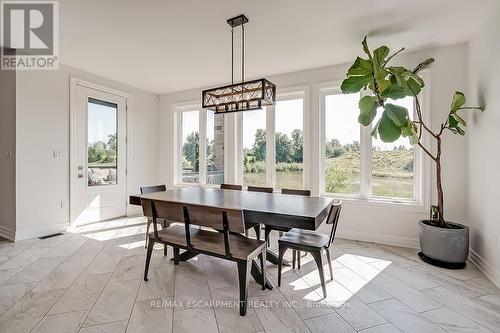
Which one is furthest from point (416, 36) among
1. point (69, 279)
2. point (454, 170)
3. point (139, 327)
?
point (69, 279)

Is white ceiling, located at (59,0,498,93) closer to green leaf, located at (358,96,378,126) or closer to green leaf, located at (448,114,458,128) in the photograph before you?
green leaf, located at (358,96,378,126)

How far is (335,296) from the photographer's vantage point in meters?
2.14

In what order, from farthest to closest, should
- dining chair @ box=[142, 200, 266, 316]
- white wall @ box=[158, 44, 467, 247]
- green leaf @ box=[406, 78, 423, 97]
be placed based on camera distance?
white wall @ box=[158, 44, 467, 247] → green leaf @ box=[406, 78, 423, 97] → dining chair @ box=[142, 200, 266, 316]

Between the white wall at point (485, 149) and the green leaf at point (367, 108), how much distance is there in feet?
3.55

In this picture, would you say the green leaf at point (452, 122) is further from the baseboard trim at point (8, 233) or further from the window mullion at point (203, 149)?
the baseboard trim at point (8, 233)

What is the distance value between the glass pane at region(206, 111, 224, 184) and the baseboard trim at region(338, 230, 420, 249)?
2.46 metres

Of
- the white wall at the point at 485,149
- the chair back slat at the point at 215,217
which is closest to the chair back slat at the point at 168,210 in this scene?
the chair back slat at the point at 215,217

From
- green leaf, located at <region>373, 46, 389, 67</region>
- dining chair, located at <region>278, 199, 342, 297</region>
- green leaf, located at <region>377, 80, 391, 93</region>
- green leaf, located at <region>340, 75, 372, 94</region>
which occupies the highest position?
green leaf, located at <region>373, 46, 389, 67</region>

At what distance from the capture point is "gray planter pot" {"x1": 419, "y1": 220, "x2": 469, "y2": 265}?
2609 mm

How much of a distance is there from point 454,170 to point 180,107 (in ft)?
15.9

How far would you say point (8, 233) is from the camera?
3521mm

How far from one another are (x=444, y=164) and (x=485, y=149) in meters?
0.58

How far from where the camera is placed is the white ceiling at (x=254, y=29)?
2.34m

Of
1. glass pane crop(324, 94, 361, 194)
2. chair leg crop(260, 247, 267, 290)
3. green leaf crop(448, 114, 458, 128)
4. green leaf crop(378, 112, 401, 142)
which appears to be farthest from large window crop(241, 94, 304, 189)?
chair leg crop(260, 247, 267, 290)
